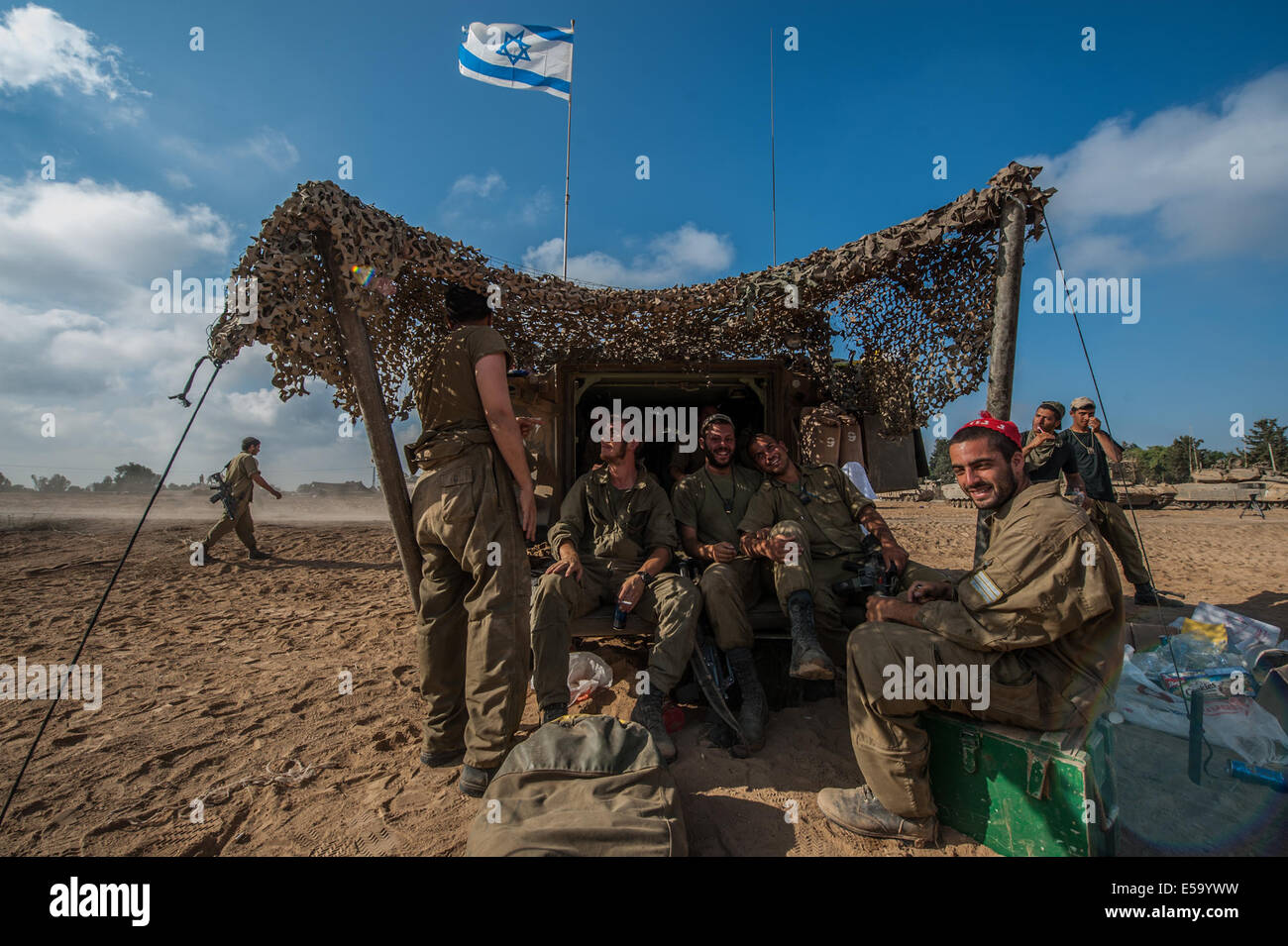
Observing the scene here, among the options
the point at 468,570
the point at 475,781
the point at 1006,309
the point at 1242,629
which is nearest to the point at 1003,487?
the point at 1006,309

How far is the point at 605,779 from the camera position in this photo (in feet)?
6.82

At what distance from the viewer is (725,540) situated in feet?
12.7

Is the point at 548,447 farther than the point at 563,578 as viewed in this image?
Yes

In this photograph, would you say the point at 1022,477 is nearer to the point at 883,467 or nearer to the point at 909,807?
the point at 909,807

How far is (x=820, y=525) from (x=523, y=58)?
20.4 ft

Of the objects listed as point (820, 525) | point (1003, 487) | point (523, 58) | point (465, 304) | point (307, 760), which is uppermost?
A: point (523, 58)

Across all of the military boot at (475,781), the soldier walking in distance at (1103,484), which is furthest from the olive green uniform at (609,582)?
the soldier walking in distance at (1103,484)

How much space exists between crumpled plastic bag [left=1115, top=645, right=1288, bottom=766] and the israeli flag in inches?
292

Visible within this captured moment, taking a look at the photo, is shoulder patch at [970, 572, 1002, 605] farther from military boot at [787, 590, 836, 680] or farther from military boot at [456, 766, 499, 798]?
military boot at [456, 766, 499, 798]

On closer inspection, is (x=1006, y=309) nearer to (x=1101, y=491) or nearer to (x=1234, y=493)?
(x=1101, y=491)

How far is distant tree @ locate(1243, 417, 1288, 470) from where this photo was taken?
3288 cm

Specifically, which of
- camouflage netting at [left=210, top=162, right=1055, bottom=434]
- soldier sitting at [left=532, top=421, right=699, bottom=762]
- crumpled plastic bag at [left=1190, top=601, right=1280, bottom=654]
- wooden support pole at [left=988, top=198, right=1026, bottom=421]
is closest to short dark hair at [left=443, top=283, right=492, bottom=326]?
camouflage netting at [left=210, top=162, right=1055, bottom=434]

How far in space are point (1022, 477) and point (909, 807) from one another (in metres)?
1.43
